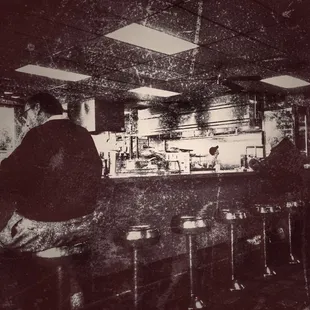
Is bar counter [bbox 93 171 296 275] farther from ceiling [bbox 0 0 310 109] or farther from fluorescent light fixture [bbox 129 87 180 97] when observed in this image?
fluorescent light fixture [bbox 129 87 180 97]

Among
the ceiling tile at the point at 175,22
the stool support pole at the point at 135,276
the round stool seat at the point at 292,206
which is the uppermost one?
the ceiling tile at the point at 175,22

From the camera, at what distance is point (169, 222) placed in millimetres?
3627

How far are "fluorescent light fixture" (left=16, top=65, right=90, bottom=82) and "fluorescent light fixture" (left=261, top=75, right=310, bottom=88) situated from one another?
11.5 feet

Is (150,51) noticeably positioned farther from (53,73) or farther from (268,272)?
(268,272)

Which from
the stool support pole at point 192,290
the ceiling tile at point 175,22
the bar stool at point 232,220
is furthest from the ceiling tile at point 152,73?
the stool support pole at point 192,290

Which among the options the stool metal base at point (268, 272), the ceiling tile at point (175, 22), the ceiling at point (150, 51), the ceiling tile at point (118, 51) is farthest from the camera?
the ceiling tile at point (118, 51)

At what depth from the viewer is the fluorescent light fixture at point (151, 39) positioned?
4.04 metres

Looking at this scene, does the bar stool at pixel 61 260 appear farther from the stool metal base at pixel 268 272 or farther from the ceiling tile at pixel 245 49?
the ceiling tile at pixel 245 49

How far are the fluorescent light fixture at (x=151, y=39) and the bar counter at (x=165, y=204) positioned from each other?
182 centimetres

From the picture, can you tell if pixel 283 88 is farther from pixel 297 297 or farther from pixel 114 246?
pixel 114 246

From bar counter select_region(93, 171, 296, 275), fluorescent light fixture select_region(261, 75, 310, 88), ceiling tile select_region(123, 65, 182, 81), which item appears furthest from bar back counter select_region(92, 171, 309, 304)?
fluorescent light fixture select_region(261, 75, 310, 88)

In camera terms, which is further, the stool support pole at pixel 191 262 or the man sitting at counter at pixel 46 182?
the stool support pole at pixel 191 262

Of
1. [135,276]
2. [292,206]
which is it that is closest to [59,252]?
[135,276]

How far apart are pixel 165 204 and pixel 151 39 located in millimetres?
2160
